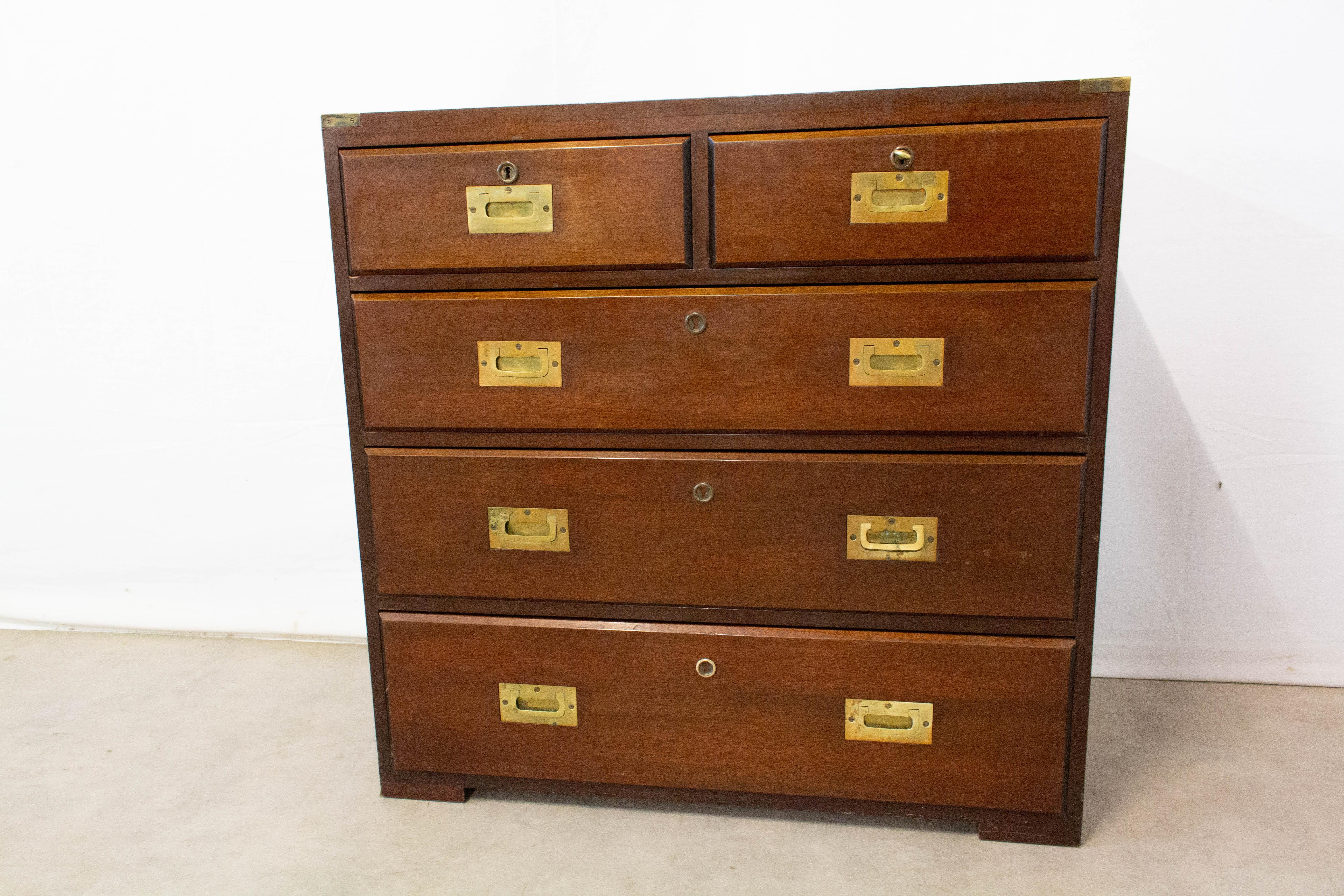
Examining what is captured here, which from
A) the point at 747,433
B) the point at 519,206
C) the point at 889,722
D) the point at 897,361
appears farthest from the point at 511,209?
the point at 889,722

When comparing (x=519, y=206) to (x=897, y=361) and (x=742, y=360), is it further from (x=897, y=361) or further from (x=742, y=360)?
(x=897, y=361)

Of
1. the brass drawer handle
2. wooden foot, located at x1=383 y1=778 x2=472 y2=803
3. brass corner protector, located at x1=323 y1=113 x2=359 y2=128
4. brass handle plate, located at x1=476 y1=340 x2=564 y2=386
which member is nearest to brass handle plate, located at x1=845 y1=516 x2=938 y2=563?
the brass drawer handle

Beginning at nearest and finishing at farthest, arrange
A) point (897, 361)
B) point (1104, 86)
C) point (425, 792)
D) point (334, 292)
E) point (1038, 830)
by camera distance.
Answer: point (1104, 86)
point (897, 361)
point (1038, 830)
point (425, 792)
point (334, 292)

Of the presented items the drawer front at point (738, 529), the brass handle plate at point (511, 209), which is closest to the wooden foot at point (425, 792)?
the drawer front at point (738, 529)

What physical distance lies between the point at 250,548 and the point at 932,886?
1.72m

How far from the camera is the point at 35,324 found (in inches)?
85.5

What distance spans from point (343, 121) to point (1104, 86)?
1022 mm

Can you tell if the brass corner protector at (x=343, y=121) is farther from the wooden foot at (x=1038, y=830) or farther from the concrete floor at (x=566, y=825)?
the wooden foot at (x=1038, y=830)

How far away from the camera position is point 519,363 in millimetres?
1325

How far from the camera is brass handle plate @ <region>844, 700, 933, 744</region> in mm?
1322

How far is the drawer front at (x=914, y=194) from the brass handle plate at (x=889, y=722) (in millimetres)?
635

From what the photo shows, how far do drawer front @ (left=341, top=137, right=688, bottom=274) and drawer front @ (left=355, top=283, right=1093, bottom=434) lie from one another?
2.1 inches

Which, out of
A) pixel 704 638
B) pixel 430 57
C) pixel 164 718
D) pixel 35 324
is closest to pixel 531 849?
pixel 704 638

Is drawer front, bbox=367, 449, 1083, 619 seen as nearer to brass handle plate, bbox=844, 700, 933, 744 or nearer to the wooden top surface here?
brass handle plate, bbox=844, 700, 933, 744
